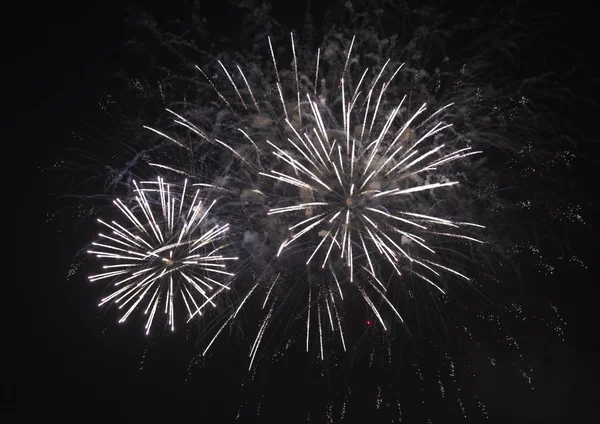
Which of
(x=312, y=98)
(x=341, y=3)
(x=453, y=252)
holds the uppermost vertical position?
(x=341, y=3)

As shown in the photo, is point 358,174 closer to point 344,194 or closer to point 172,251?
point 344,194

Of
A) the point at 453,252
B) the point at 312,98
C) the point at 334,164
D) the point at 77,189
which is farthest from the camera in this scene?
the point at 77,189

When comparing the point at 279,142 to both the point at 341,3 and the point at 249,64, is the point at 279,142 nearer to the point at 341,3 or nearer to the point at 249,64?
the point at 249,64

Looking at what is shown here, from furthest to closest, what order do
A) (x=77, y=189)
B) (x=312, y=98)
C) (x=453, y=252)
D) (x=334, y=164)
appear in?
(x=77, y=189) → (x=453, y=252) → (x=312, y=98) → (x=334, y=164)

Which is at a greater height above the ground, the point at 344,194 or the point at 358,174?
the point at 358,174

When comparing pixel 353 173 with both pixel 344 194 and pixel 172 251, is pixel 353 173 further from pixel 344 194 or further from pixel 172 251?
pixel 172 251

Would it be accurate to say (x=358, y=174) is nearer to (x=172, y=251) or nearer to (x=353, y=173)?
(x=353, y=173)

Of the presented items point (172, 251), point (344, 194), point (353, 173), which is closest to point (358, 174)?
point (353, 173)

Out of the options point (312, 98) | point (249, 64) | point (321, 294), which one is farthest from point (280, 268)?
point (249, 64)

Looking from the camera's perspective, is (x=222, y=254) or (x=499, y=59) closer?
(x=499, y=59)

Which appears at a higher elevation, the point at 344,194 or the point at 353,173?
the point at 353,173

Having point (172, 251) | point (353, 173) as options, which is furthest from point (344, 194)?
point (172, 251)

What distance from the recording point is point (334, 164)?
8.67 meters

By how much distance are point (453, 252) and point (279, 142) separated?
4672 mm
